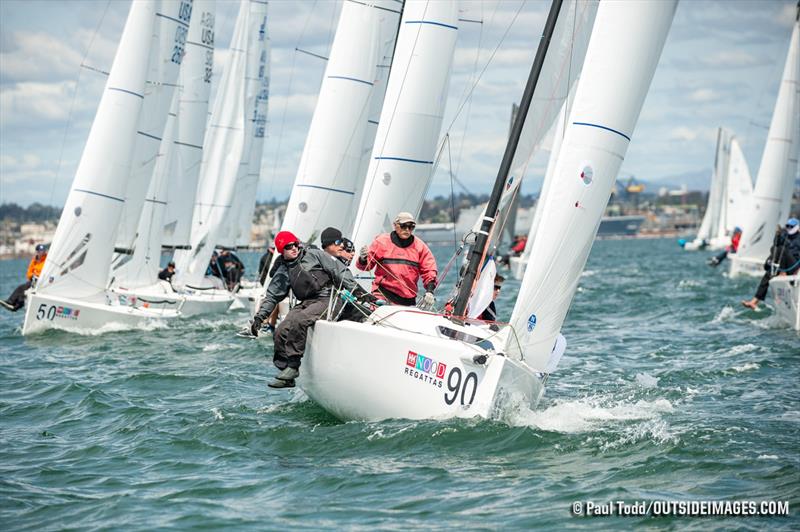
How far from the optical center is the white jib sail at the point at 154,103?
19297mm

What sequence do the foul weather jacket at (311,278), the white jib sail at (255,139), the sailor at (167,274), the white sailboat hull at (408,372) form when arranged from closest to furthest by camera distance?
the white sailboat hull at (408,372) < the foul weather jacket at (311,278) < the sailor at (167,274) < the white jib sail at (255,139)

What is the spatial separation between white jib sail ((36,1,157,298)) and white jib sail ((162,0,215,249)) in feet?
13.1

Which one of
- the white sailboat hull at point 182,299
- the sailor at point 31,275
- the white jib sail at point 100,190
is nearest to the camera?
the white jib sail at point 100,190

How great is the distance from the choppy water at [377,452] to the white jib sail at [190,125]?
9.83m

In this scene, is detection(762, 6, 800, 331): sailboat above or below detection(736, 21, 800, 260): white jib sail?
below

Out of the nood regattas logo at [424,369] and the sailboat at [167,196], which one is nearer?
the nood regattas logo at [424,369]

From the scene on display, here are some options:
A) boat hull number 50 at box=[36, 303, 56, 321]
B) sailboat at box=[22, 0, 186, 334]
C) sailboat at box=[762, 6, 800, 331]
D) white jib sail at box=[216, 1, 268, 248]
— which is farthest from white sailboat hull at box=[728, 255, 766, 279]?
boat hull number 50 at box=[36, 303, 56, 321]

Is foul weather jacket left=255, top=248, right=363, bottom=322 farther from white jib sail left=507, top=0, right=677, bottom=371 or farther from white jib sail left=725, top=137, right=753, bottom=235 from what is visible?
white jib sail left=725, top=137, right=753, bottom=235

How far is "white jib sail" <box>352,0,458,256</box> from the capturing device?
13562 mm

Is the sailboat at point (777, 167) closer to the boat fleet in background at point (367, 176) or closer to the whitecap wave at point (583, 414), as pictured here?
the boat fleet in background at point (367, 176)

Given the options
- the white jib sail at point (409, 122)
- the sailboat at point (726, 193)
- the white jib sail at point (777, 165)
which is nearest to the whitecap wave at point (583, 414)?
the white jib sail at point (409, 122)

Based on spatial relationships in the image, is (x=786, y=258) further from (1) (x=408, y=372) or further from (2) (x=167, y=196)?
(2) (x=167, y=196)

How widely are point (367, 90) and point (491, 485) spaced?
11018mm

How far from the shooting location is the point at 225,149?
2528 centimetres
